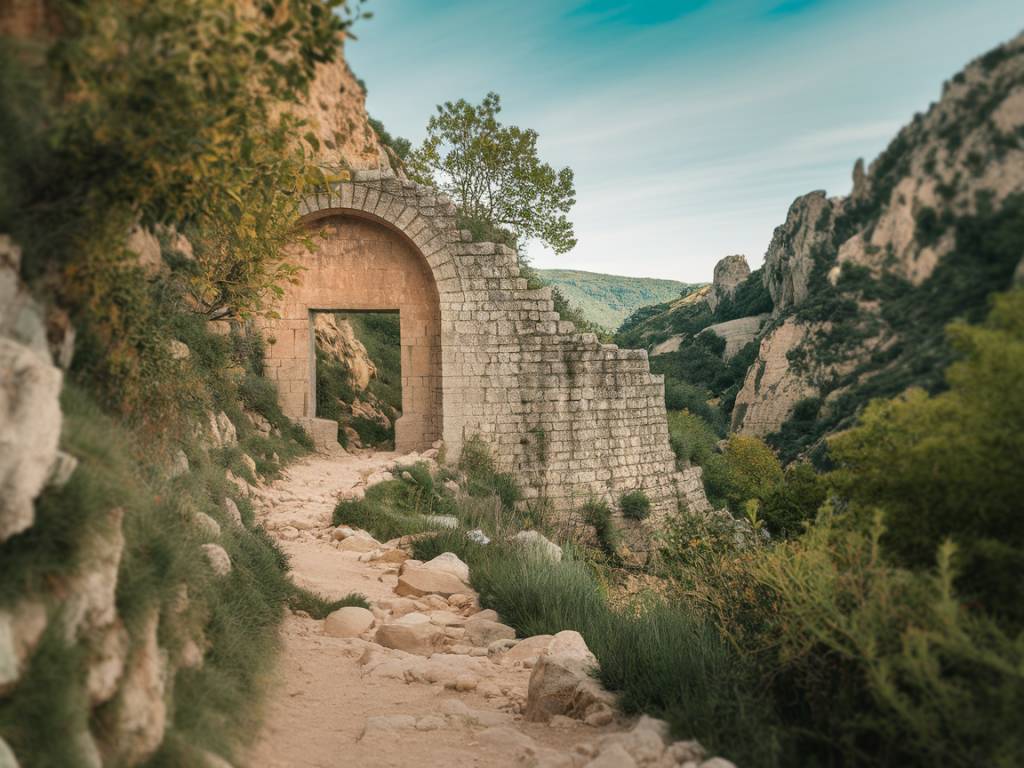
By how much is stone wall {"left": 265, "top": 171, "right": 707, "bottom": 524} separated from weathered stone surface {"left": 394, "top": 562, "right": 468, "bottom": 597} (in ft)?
14.3

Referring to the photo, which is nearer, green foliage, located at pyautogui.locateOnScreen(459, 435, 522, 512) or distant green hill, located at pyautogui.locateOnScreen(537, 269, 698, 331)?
green foliage, located at pyautogui.locateOnScreen(459, 435, 522, 512)

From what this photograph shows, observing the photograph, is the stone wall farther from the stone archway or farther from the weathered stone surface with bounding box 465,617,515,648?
the weathered stone surface with bounding box 465,617,515,648

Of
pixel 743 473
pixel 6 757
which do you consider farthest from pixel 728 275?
pixel 6 757

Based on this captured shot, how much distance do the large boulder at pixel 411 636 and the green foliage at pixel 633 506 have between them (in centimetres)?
621

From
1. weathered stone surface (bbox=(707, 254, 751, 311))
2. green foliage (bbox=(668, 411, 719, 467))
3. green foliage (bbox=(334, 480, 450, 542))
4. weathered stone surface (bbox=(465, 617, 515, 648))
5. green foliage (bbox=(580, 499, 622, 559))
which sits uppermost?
weathered stone surface (bbox=(707, 254, 751, 311))

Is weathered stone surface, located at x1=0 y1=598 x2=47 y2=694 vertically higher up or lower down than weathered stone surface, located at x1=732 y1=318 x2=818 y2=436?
lower down

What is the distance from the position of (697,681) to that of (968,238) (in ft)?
7.90

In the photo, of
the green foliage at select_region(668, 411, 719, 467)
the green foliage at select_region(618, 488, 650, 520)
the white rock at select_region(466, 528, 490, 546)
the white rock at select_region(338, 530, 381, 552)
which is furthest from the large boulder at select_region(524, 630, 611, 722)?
the green foliage at select_region(668, 411, 719, 467)

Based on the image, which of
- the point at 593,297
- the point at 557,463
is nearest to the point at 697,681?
the point at 557,463

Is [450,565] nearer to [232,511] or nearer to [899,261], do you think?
[232,511]

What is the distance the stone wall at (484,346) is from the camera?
10945mm

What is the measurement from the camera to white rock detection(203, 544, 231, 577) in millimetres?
4230

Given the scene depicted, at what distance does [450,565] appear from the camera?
6.84 m

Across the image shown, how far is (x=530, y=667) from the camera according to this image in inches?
198
